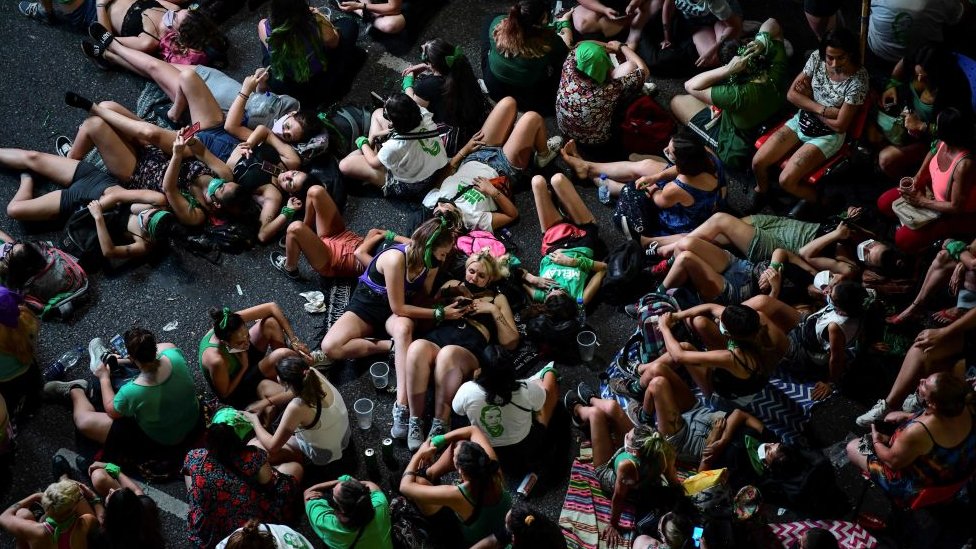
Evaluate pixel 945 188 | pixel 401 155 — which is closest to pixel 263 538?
pixel 401 155

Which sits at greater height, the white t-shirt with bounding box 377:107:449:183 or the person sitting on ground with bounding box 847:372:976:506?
the white t-shirt with bounding box 377:107:449:183

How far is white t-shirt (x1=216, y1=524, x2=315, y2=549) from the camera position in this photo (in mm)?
6504

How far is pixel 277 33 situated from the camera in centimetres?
905

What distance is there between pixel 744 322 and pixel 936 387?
45.3 inches

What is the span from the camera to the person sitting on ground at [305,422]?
698 centimetres

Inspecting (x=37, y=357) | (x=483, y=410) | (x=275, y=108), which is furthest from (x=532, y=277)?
(x=37, y=357)

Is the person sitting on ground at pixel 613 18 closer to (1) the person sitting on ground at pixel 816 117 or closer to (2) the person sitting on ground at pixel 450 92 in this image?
(2) the person sitting on ground at pixel 450 92

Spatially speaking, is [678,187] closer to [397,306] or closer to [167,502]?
[397,306]

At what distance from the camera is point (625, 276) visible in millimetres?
8031

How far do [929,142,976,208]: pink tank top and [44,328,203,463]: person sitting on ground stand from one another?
17.1 feet

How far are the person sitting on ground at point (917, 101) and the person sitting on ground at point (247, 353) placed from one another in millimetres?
4481

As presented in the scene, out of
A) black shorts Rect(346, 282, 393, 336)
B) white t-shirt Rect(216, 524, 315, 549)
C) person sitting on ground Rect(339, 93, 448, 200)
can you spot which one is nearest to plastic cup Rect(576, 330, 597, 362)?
black shorts Rect(346, 282, 393, 336)

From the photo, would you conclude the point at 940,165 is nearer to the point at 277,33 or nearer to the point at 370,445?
the point at 370,445

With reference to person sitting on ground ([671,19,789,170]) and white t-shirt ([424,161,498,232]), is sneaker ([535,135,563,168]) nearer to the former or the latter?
white t-shirt ([424,161,498,232])
